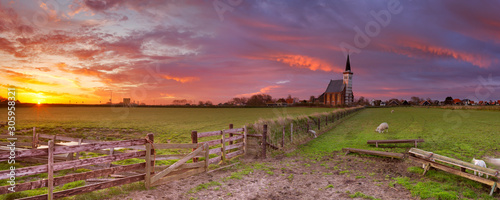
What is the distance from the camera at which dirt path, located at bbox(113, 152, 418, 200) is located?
317 inches

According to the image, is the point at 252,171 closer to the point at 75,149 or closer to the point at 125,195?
the point at 125,195

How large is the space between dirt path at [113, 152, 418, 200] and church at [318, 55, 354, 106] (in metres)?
130

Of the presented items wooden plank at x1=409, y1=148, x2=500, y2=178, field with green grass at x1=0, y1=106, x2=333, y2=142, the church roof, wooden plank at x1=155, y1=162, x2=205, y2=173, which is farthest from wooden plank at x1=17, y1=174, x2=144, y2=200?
the church roof

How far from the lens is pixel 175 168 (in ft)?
30.5

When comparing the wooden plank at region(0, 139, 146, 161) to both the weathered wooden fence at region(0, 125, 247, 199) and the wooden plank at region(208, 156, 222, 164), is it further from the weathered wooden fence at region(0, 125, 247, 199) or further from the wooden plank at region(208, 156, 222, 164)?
the wooden plank at region(208, 156, 222, 164)

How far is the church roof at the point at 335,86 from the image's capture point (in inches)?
5502

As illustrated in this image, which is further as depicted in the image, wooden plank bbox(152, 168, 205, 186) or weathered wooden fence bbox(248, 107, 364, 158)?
weathered wooden fence bbox(248, 107, 364, 158)

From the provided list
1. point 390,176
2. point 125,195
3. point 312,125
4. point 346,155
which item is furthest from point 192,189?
point 312,125

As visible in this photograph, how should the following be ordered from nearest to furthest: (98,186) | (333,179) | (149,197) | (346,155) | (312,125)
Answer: (98,186), (149,197), (333,179), (346,155), (312,125)

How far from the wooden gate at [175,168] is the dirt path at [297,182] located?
25 centimetres

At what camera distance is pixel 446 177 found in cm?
948

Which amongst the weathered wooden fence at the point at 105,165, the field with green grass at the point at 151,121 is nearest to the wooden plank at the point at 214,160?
the weathered wooden fence at the point at 105,165

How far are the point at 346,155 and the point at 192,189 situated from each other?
917 cm

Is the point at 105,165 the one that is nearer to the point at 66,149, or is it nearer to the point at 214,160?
the point at 66,149
